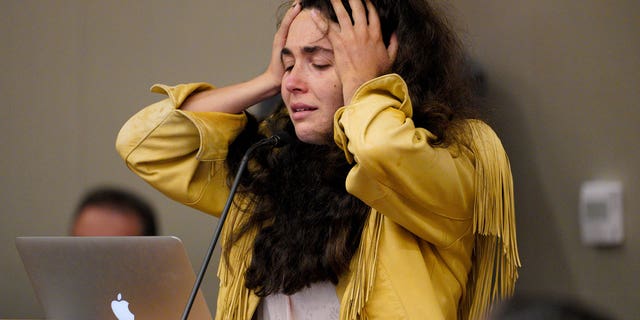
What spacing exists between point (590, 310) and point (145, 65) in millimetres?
2226

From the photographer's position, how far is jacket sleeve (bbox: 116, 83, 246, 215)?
188 centimetres

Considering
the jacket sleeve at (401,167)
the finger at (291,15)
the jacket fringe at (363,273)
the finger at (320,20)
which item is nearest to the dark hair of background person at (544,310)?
the jacket sleeve at (401,167)

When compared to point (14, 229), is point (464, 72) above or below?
above

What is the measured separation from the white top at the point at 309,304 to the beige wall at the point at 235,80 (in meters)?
0.51

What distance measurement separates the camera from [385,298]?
4.94 ft

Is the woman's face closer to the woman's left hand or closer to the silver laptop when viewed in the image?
the woman's left hand

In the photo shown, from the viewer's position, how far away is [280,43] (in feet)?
5.93

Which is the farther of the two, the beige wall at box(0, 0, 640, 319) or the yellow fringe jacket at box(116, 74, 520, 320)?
the beige wall at box(0, 0, 640, 319)

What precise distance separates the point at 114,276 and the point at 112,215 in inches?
33.3

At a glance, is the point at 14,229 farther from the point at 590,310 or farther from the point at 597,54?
the point at 590,310

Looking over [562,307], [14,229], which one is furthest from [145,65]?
[562,307]

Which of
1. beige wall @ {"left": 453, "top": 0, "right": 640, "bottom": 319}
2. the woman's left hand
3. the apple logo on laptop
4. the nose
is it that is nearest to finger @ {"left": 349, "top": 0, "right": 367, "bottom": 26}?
the woman's left hand

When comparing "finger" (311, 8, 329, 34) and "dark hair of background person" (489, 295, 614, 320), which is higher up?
"dark hair of background person" (489, 295, 614, 320)

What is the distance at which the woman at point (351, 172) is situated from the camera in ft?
4.81
